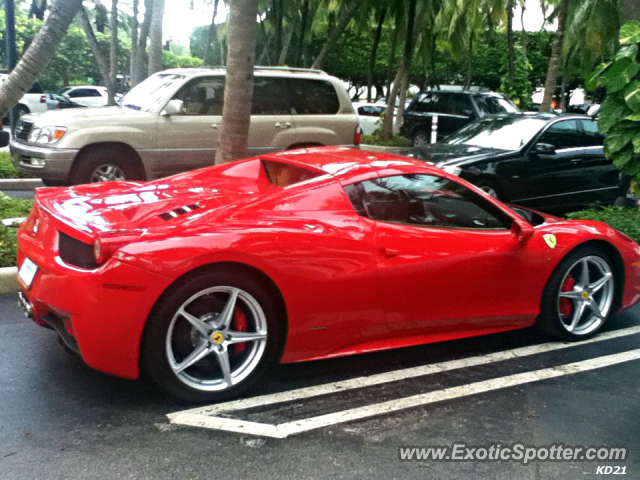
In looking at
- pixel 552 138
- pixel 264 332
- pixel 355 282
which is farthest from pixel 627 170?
pixel 264 332

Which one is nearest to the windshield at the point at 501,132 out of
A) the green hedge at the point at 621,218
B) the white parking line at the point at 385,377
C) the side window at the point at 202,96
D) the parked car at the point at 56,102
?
the green hedge at the point at 621,218

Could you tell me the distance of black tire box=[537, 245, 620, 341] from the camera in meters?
5.14

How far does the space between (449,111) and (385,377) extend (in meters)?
17.4

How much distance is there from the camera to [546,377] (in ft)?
15.2

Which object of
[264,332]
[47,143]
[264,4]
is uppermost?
[264,4]

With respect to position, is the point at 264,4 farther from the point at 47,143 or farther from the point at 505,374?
the point at 505,374

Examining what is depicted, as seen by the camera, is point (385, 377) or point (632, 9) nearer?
point (385, 377)

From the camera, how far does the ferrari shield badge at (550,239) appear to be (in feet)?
16.5

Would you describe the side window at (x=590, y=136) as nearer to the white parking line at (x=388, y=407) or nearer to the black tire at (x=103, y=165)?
the white parking line at (x=388, y=407)

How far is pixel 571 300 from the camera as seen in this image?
5.36 metres

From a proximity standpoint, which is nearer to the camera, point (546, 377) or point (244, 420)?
point (244, 420)

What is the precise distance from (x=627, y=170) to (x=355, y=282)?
4548 mm

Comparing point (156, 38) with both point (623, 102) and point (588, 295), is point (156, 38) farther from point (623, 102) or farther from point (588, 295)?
point (588, 295)

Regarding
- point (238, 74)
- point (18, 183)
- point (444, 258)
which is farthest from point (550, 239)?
point (18, 183)
